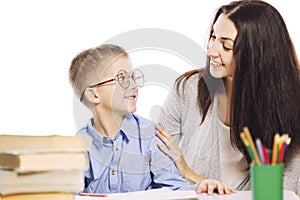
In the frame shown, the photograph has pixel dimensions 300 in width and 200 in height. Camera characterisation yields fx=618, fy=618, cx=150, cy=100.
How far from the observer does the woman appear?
182 centimetres

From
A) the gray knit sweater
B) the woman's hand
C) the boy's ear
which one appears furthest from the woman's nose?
the boy's ear

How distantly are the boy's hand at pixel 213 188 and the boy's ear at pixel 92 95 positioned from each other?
1.19 ft

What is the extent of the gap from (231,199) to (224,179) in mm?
501

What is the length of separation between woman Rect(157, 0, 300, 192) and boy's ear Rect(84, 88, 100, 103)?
0.22 m

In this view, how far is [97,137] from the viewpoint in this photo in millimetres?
1638

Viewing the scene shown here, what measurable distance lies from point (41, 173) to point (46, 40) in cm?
106

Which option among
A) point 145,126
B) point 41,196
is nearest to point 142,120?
point 145,126

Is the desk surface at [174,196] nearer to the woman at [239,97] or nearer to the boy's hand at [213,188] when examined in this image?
the boy's hand at [213,188]

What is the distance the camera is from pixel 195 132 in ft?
6.29

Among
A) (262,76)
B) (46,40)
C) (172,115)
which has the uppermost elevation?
(46,40)

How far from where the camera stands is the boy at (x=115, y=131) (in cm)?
162

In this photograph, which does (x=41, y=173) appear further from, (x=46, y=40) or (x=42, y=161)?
(x=46, y=40)

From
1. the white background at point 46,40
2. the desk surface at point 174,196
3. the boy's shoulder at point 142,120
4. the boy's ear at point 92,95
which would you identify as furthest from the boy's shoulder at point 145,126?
the white background at point 46,40

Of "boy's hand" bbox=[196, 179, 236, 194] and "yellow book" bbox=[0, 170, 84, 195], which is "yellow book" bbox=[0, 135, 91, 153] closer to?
"yellow book" bbox=[0, 170, 84, 195]
